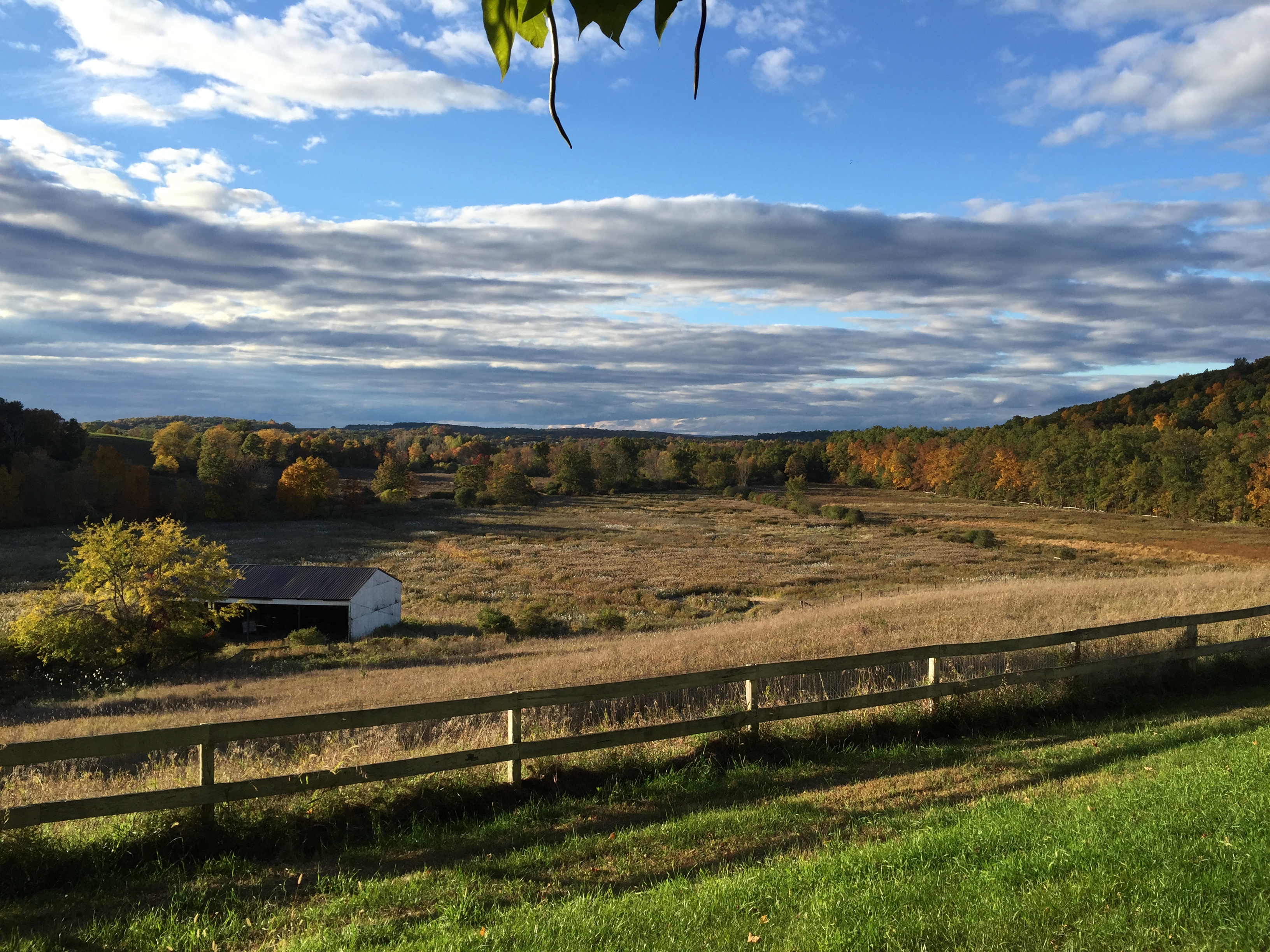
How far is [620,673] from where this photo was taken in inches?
698

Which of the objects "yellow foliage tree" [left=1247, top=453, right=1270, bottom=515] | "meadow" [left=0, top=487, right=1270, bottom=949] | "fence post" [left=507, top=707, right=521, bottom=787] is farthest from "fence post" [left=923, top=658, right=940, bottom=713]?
"yellow foliage tree" [left=1247, top=453, right=1270, bottom=515]

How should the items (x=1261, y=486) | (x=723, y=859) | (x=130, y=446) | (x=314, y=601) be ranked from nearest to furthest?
(x=723, y=859) → (x=314, y=601) → (x=1261, y=486) → (x=130, y=446)

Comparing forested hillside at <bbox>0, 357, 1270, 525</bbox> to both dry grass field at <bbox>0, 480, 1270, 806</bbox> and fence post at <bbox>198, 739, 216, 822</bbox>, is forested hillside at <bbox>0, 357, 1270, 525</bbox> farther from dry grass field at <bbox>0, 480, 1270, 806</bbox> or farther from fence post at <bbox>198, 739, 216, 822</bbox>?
fence post at <bbox>198, 739, 216, 822</bbox>

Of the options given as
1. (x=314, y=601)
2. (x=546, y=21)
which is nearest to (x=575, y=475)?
(x=314, y=601)

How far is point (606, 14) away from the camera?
4.32ft

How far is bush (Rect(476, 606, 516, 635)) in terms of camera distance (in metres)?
36.6

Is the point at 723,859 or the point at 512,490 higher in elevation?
the point at 723,859

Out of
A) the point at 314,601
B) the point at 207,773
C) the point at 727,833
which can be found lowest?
the point at 314,601

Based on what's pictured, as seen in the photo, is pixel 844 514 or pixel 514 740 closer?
pixel 514 740

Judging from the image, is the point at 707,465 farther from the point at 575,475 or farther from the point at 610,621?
the point at 610,621

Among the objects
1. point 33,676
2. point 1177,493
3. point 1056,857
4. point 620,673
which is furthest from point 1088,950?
point 1177,493

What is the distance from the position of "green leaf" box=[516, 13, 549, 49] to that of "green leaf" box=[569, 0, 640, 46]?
100 millimetres

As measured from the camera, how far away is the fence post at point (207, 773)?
263 inches

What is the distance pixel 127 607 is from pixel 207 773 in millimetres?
31947
